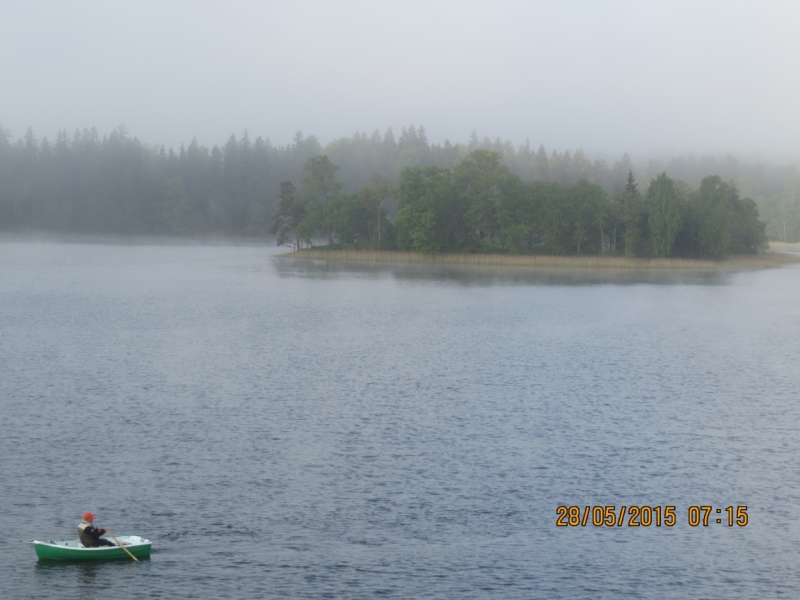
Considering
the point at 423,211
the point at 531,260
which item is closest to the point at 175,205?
the point at 423,211

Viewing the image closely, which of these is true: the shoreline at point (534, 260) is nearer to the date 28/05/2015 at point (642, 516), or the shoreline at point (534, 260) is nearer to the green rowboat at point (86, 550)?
the date 28/05/2015 at point (642, 516)

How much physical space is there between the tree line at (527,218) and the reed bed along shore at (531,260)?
1248mm

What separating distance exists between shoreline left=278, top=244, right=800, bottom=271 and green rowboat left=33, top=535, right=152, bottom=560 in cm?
9411

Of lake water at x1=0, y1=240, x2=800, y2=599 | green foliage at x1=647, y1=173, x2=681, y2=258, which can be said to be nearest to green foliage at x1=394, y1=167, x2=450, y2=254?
green foliage at x1=647, y1=173, x2=681, y2=258

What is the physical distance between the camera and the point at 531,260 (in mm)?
108500

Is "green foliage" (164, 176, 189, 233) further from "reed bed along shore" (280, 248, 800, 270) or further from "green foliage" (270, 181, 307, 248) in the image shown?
"reed bed along shore" (280, 248, 800, 270)

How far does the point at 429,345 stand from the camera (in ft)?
139

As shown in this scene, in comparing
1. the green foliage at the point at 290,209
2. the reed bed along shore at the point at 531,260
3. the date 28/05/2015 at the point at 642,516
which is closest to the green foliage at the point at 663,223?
the reed bed along shore at the point at 531,260

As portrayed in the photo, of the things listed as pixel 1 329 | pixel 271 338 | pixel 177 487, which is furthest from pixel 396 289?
pixel 177 487

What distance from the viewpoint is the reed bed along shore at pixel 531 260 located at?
107 metres

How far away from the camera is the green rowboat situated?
15.5 metres

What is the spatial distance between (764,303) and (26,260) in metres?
80.8

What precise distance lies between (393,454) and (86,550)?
29.7ft

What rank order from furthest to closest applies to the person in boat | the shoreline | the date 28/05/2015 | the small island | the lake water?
the small island, the shoreline, the date 28/05/2015, the lake water, the person in boat
